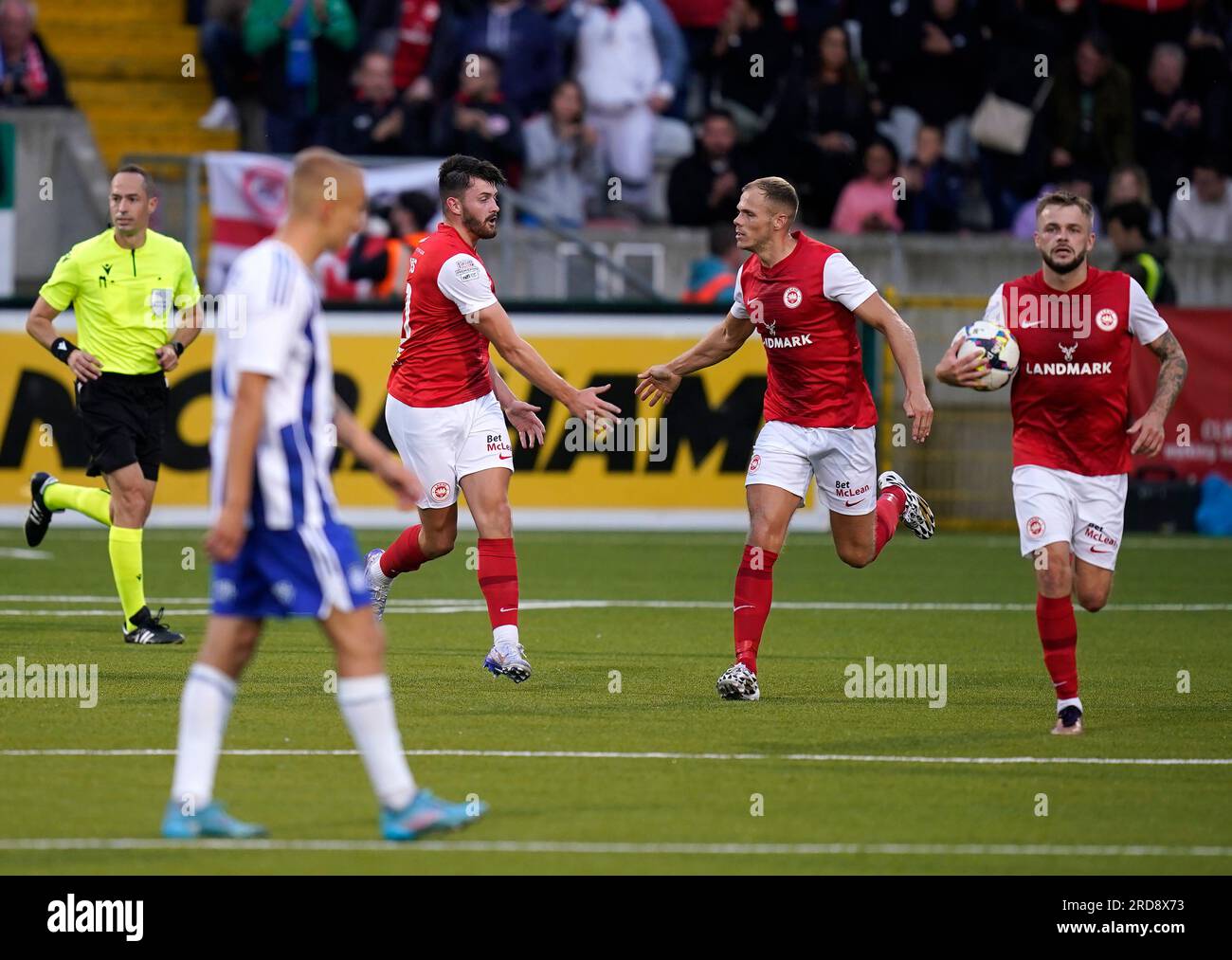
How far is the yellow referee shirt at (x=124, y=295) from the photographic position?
Answer: 1236 centimetres

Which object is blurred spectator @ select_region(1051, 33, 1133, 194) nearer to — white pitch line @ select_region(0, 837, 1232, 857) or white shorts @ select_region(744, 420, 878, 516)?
white shorts @ select_region(744, 420, 878, 516)

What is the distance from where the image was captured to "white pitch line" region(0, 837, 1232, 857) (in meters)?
6.70

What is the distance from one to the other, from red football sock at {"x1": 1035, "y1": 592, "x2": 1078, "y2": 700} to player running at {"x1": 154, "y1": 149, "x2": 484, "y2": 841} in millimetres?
3532

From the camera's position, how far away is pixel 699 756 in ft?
28.0

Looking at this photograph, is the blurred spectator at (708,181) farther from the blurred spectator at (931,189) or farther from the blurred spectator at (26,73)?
the blurred spectator at (26,73)

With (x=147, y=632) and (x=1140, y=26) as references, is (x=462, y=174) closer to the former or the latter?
(x=147, y=632)

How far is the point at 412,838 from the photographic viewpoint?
681 centimetres

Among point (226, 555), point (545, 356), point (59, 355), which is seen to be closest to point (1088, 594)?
point (226, 555)

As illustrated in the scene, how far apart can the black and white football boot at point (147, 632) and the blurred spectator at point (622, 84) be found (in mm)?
12761

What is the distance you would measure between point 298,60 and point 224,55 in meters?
0.96

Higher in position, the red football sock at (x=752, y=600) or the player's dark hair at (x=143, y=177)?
the player's dark hair at (x=143, y=177)

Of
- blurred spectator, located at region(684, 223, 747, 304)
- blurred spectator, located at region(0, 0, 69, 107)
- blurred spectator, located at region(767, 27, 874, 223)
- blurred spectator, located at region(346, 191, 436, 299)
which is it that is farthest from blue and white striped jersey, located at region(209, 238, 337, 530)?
blurred spectator, located at region(767, 27, 874, 223)

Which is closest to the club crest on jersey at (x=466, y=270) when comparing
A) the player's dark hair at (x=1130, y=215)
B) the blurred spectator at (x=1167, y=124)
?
the player's dark hair at (x=1130, y=215)

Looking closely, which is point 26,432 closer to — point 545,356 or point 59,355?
point 545,356
